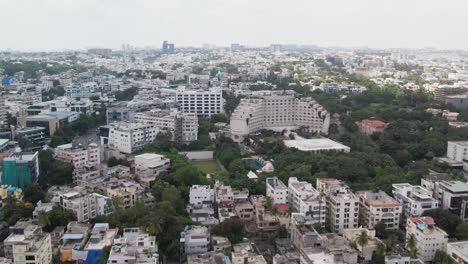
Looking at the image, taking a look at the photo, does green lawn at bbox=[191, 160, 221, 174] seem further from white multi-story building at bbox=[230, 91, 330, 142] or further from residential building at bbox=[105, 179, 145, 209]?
white multi-story building at bbox=[230, 91, 330, 142]

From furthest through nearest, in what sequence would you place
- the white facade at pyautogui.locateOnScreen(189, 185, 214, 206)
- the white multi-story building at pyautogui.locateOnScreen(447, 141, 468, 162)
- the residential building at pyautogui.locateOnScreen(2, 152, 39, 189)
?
the white multi-story building at pyautogui.locateOnScreen(447, 141, 468, 162)
the residential building at pyautogui.locateOnScreen(2, 152, 39, 189)
the white facade at pyautogui.locateOnScreen(189, 185, 214, 206)

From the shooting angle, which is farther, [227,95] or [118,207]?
[227,95]

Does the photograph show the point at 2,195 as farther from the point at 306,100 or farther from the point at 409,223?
the point at 306,100

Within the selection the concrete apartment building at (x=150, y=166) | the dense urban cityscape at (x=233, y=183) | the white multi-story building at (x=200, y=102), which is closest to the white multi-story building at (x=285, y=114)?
the dense urban cityscape at (x=233, y=183)

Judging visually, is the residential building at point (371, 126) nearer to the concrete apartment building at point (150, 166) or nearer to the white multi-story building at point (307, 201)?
the white multi-story building at point (307, 201)

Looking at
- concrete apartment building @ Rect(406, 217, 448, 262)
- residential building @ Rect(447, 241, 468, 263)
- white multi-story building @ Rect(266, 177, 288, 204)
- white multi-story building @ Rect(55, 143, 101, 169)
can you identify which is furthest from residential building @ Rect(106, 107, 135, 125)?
residential building @ Rect(447, 241, 468, 263)

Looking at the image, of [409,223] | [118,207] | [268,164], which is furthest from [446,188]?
[118,207]
